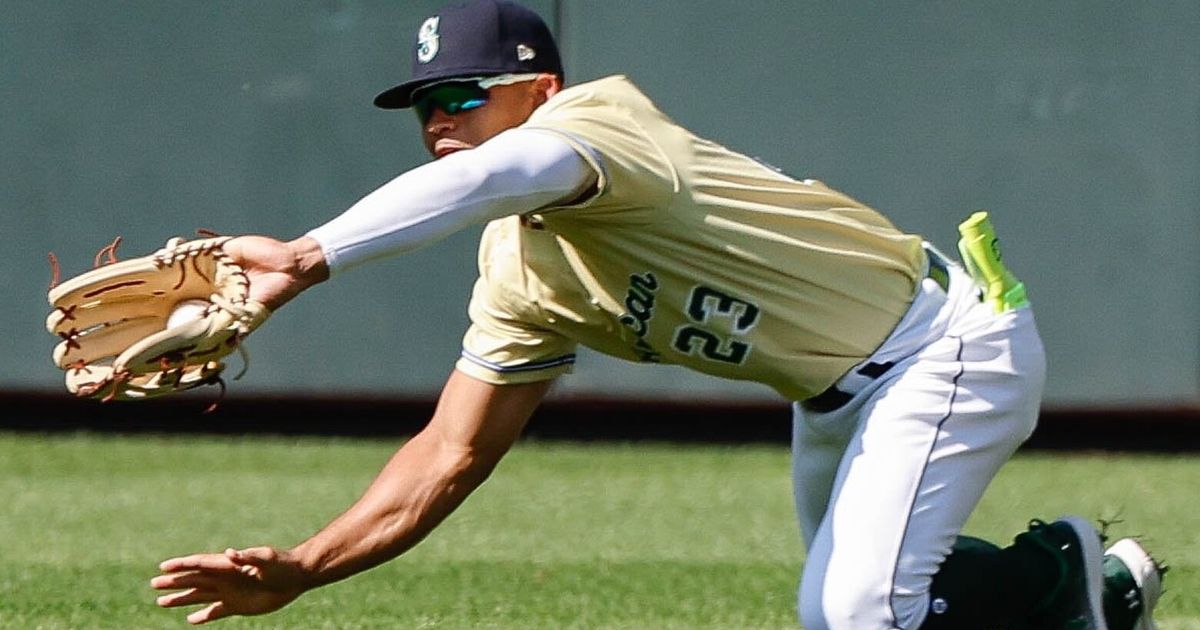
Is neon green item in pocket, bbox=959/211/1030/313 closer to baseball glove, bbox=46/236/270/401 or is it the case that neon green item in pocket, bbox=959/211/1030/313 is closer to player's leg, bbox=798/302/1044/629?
player's leg, bbox=798/302/1044/629

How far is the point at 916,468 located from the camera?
4801mm

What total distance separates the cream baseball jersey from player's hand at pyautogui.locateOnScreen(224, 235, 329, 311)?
595 mm

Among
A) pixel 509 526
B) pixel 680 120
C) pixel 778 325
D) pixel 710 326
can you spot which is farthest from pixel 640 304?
pixel 680 120

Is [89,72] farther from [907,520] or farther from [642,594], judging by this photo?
[907,520]

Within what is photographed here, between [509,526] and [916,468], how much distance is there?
14.5 ft

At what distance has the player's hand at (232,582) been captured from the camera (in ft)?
15.9

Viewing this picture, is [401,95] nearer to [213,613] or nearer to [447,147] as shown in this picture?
[447,147]

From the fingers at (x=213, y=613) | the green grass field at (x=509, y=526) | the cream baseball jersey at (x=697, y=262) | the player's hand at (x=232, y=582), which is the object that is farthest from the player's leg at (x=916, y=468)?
the green grass field at (x=509, y=526)

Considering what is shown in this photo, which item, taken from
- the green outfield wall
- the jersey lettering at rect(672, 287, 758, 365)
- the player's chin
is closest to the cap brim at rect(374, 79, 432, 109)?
the player's chin

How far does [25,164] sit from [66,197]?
1.00ft

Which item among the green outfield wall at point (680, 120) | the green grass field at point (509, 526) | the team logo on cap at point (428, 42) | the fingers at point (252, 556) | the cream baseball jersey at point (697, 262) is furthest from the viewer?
the green outfield wall at point (680, 120)

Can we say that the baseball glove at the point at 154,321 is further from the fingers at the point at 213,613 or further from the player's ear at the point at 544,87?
the player's ear at the point at 544,87

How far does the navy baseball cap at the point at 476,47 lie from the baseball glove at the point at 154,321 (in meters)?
0.73

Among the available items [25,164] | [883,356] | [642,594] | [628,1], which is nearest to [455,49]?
[883,356]
